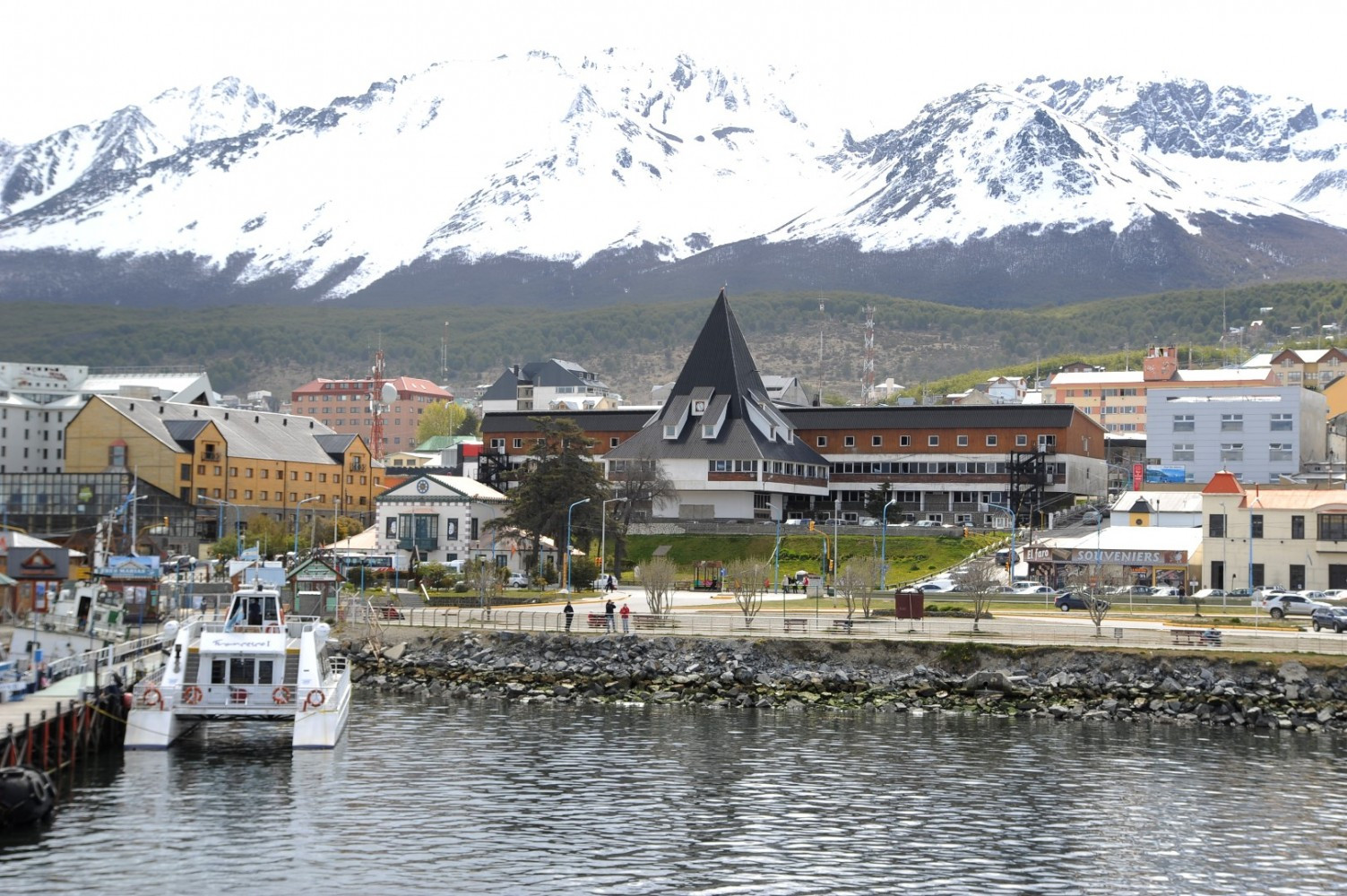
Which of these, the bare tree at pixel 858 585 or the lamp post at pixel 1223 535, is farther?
the lamp post at pixel 1223 535

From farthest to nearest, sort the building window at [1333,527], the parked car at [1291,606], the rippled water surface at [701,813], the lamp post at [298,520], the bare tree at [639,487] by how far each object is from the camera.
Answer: the bare tree at [639,487]
the lamp post at [298,520]
the building window at [1333,527]
the parked car at [1291,606]
the rippled water surface at [701,813]

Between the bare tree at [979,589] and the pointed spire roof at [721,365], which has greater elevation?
the pointed spire roof at [721,365]

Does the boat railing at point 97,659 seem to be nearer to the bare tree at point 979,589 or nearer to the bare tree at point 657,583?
the bare tree at point 657,583

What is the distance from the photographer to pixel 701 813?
4269cm

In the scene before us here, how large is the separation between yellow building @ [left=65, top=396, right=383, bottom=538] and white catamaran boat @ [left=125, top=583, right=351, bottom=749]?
7757 centimetres

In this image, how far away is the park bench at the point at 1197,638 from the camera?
6456cm

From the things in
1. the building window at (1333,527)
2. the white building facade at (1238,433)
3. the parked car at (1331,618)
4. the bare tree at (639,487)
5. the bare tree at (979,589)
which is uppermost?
the white building facade at (1238,433)

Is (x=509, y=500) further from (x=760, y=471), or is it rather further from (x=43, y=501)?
(x=43, y=501)

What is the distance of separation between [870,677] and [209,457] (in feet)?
277

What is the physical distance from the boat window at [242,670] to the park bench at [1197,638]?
3560 centimetres

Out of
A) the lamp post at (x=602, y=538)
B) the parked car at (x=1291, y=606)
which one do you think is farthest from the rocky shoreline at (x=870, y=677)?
the lamp post at (x=602, y=538)

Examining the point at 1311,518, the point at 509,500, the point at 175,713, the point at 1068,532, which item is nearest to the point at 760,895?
the point at 175,713

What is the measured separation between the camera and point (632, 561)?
378 ft

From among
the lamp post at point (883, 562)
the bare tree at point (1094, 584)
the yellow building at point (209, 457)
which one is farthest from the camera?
the yellow building at point (209, 457)
